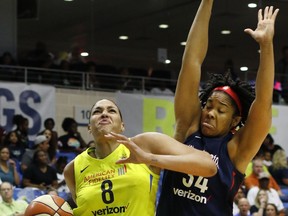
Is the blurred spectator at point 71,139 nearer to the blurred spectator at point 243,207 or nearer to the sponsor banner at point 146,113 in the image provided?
the sponsor banner at point 146,113

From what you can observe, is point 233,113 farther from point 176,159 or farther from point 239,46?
point 239,46

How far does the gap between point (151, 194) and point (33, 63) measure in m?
10.2

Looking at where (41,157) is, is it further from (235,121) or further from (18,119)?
(235,121)

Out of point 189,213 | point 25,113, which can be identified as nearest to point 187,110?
point 189,213

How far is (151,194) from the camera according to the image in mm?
4871

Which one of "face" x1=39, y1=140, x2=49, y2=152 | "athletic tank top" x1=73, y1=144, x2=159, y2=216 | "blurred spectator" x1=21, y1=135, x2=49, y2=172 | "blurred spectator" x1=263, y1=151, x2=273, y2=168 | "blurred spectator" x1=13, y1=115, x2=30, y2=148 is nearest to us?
"athletic tank top" x1=73, y1=144, x2=159, y2=216

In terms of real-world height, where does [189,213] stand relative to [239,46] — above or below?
below

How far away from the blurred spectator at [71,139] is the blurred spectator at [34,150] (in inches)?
44.3

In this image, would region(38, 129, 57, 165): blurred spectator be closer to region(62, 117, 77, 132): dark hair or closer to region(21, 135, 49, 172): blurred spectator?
region(21, 135, 49, 172): blurred spectator

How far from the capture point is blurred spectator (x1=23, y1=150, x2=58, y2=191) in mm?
11102

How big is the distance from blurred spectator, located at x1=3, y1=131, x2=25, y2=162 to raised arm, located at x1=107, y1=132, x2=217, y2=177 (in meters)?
8.11

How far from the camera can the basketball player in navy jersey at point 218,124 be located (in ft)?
14.0

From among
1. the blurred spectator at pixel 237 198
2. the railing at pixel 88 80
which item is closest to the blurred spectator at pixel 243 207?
the blurred spectator at pixel 237 198

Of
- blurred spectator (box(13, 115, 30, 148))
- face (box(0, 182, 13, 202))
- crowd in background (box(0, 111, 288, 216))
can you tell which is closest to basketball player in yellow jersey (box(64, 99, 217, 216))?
face (box(0, 182, 13, 202))
